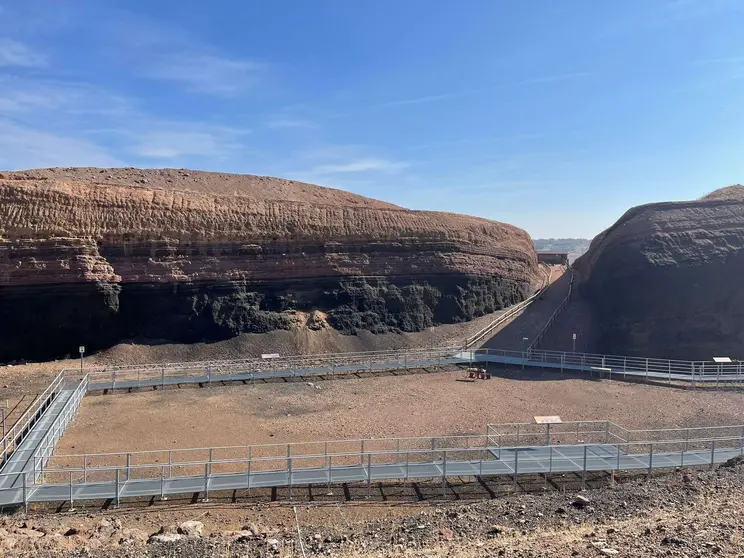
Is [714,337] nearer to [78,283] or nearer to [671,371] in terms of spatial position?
[671,371]

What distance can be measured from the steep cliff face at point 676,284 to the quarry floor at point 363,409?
6077 mm

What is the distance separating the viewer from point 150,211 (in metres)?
28.6

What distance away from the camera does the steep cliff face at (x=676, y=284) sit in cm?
2898

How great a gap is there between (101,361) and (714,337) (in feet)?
106

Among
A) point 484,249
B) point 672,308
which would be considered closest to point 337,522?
point 672,308

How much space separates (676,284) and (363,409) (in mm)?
21430

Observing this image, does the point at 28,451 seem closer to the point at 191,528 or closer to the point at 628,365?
the point at 191,528

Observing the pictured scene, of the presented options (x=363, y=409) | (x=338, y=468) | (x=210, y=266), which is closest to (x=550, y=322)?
(x=363, y=409)

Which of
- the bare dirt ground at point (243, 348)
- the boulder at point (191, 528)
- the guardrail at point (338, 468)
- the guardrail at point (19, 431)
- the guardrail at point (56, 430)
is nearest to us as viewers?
the boulder at point (191, 528)

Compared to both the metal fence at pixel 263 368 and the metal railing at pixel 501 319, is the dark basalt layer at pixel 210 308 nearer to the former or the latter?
the metal railing at pixel 501 319

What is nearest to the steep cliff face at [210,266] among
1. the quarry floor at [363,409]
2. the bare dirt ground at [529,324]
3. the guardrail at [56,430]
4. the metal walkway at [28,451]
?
the bare dirt ground at [529,324]

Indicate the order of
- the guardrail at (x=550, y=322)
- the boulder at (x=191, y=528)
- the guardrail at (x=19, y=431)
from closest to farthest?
the boulder at (x=191, y=528) < the guardrail at (x=19, y=431) < the guardrail at (x=550, y=322)

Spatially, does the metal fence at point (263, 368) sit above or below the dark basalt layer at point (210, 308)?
below

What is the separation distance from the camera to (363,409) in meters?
20.0
